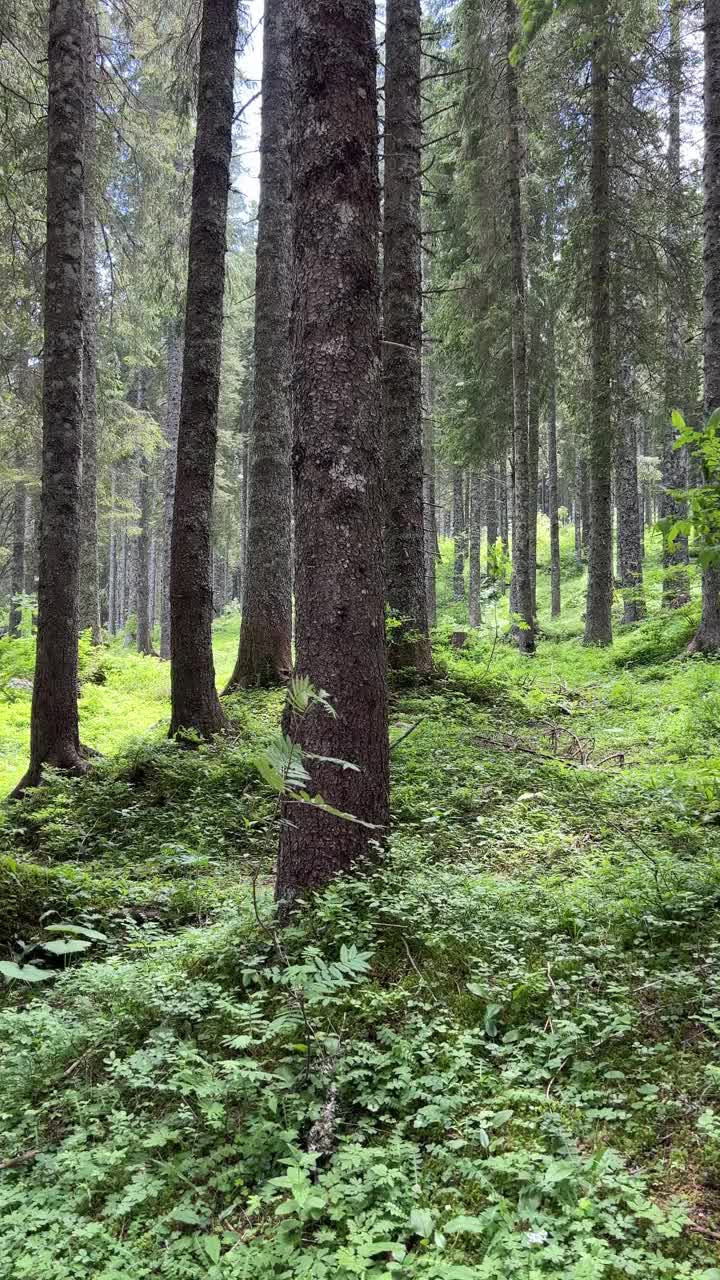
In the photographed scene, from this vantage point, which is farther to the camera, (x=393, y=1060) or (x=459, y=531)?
(x=459, y=531)

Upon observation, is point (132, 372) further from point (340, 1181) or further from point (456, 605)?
point (340, 1181)

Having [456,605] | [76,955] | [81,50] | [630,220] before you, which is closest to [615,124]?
[630,220]

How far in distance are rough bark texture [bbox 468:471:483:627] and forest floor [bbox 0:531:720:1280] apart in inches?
640

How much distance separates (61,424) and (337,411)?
13.9ft

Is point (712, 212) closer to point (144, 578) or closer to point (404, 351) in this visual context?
point (404, 351)

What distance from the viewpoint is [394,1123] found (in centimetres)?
235

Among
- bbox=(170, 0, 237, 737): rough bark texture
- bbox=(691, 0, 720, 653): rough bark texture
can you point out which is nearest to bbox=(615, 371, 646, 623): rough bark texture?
bbox=(691, 0, 720, 653): rough bark texture

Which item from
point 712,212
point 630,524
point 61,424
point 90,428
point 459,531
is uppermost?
point 712,212

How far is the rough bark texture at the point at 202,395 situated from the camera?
7.39 meters

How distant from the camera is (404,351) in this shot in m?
8.12

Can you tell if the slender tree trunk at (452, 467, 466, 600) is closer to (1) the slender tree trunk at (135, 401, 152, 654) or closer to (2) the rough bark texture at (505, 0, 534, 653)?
(1) the slender tree trunk at (135, 401, 152, 654)

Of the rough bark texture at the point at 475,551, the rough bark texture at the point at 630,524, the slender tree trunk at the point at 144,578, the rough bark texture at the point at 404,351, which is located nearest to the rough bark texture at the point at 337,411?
the rough bark texture at the point at 404,351

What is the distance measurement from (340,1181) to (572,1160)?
64cm

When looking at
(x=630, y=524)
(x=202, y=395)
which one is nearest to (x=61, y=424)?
(x=202, y=395)
